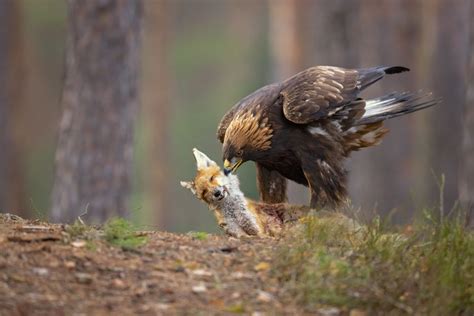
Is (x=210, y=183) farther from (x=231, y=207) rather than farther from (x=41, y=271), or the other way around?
(x=41, y=271)

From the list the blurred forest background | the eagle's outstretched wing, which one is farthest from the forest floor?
the blurred forest background

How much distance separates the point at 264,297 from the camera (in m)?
5.73

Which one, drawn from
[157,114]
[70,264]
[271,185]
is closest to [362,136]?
[271,185]

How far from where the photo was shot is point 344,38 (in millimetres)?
18688

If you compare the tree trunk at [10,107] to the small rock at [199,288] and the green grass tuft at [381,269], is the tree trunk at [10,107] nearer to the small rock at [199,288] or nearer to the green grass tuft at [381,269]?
the green grass tuft at [381,269]

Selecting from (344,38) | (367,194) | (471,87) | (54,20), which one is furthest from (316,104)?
(54,20)

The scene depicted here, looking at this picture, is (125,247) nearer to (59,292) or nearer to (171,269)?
(171,269)

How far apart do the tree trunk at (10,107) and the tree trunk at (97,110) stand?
731 centimetres

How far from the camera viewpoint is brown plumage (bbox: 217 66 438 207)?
8805 mm

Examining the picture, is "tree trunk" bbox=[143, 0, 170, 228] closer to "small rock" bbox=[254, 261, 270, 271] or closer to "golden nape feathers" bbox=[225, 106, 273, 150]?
"golden nape feathers" bbox=[225, 106, 273, 150]

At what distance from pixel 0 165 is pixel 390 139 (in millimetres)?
8610

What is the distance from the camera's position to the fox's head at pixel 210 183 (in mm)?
8002

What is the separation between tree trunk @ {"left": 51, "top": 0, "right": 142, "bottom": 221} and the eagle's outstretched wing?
3817 millimetres

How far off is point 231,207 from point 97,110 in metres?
4.93
